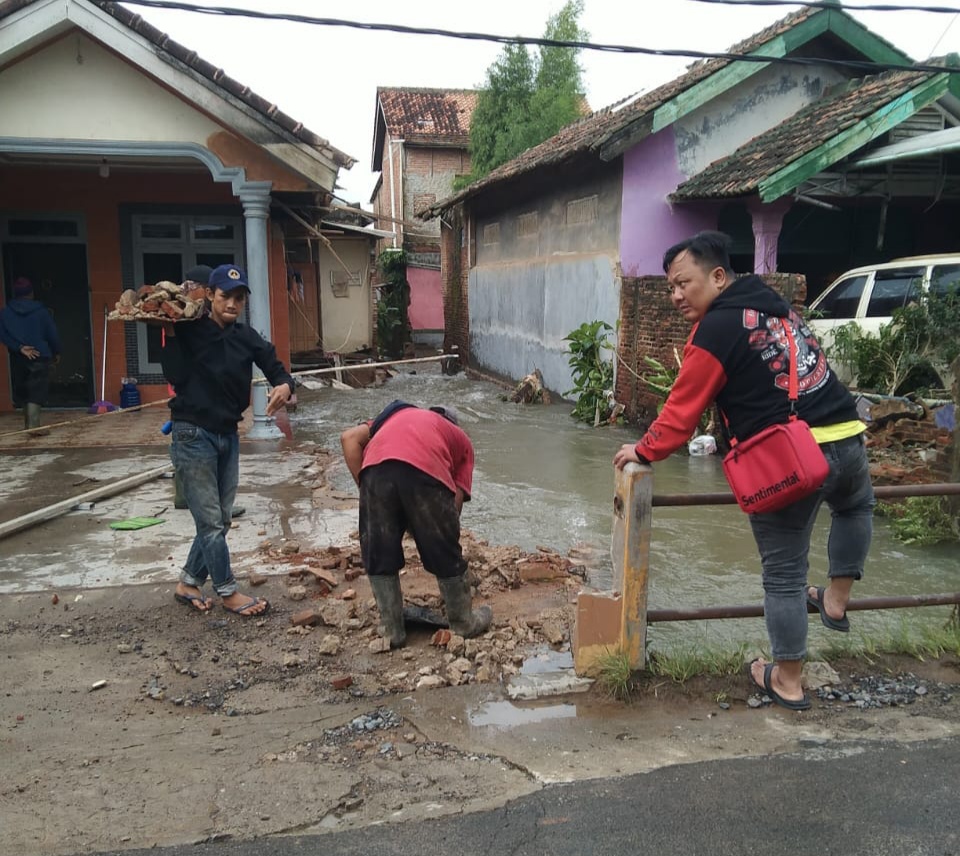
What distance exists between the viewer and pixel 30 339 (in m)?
9.72

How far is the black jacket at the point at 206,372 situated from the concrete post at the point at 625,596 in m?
2.23

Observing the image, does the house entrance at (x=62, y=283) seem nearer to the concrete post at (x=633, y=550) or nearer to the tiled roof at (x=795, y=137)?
the tiled roof at (x=795, y=137)

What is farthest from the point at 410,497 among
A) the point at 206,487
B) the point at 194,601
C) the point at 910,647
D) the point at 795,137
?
the point at 795,137

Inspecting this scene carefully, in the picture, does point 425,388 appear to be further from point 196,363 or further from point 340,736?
point 340,736

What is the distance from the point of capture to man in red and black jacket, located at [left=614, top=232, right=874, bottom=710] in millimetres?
3109

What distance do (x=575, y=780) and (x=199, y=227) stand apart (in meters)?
10.9

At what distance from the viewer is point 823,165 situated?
34.7 feet

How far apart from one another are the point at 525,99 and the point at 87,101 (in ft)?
64.0

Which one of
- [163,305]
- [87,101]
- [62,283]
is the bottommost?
[163,305]

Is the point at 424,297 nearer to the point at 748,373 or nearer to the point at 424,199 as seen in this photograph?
the point at 424,199

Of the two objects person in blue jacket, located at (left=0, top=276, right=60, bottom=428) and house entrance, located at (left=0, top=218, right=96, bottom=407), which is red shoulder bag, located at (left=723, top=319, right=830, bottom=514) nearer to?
person in blue jacket, located at (left=0, top=276, right=60, bottom=428)

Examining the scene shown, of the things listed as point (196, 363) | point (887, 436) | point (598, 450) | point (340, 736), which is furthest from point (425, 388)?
point (340, 736)

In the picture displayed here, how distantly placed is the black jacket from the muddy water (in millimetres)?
2587

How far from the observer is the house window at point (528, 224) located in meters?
16.2
